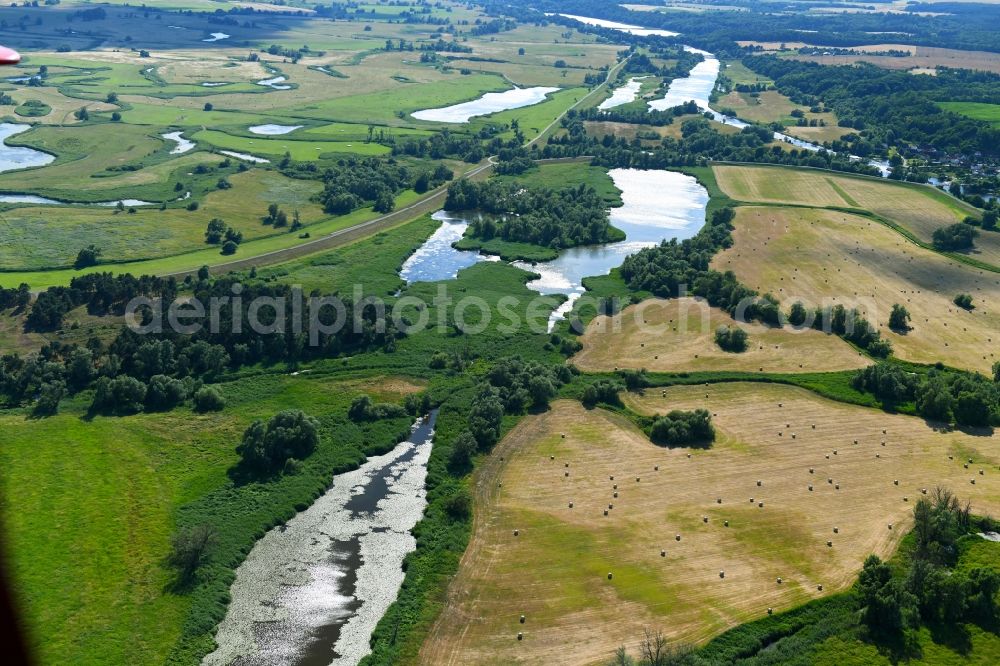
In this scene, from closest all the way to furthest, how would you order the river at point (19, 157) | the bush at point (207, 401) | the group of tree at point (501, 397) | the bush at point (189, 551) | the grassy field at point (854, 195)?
the bush at point (189, 551) → the group of tree at point (501, 397) → the bush at point (207, 401) → the grassy field at point (854, 195) → the river at point (19, 157)

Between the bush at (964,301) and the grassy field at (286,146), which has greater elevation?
the grassy field at (286,146)

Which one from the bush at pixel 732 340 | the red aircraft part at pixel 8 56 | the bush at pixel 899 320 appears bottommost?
the bush at pixel 732 340

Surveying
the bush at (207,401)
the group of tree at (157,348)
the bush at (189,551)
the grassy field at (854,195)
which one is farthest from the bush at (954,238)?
the bush at (189,551)

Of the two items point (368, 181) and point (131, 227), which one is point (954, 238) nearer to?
point (368, 181)

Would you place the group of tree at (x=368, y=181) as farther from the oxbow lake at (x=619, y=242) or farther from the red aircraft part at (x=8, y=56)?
the red aircraft part at (x=8, y=56)

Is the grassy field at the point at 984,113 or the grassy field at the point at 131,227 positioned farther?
the grassy field at the point at 984,113

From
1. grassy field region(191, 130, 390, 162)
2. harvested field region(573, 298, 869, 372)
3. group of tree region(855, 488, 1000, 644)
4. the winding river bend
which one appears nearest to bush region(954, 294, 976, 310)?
harvested field region(573, 298, 869, 372)
